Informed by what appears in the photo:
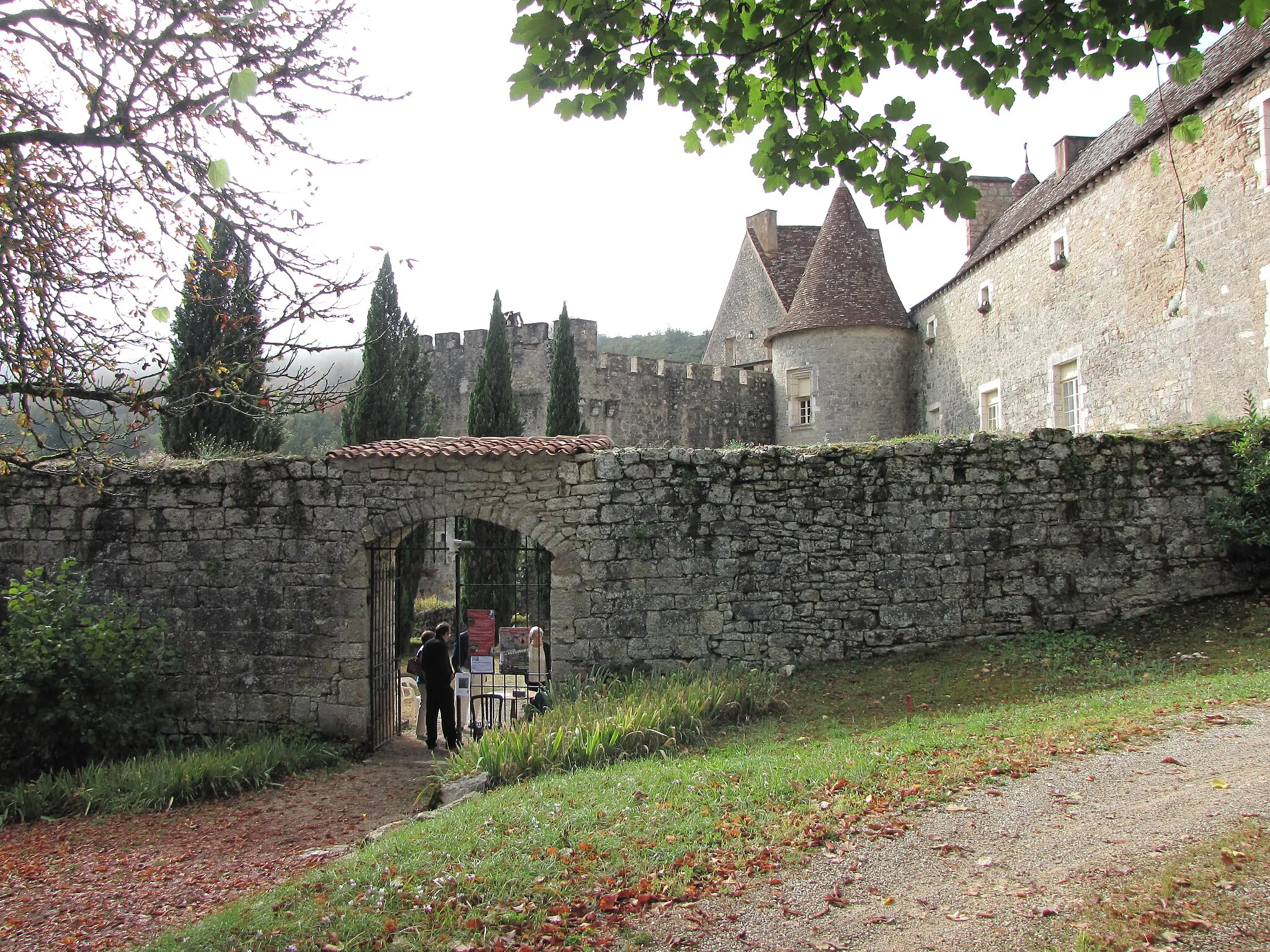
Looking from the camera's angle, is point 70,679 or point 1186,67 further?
point 70,679

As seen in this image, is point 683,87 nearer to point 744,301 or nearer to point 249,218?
point 249,218

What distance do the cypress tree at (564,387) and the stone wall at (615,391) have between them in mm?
993

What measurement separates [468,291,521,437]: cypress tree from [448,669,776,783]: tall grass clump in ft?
34.3

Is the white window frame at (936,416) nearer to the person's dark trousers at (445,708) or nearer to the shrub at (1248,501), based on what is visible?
the shrub at (1248,501)

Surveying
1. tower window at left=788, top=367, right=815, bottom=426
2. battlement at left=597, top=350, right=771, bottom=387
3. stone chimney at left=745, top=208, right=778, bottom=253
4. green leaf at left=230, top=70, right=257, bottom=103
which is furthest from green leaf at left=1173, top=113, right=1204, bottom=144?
stone chimney at left=745, top=208, right=778, bottom=253

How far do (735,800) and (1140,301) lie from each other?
12688mm

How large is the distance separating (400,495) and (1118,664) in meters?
8.06

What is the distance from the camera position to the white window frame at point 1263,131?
36.0 feet

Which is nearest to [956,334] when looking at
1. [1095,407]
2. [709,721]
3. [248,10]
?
[1095,407]

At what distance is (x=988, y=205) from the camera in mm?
23812

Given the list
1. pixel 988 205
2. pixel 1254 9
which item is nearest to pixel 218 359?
pixel 1254 9

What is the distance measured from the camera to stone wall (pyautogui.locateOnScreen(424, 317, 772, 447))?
21859 mm

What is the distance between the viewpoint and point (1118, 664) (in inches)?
344

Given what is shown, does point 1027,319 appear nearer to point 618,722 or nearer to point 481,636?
point 481,636
